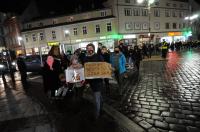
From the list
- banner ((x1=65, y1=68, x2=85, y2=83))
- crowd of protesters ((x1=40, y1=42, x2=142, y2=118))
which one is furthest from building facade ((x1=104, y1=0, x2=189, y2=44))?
banner ((x1=65, y1=68, x2=85, y2=83))

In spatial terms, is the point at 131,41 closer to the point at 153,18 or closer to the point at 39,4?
the point at 153,18

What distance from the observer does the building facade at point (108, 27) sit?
115ft

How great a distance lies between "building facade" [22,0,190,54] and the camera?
1383 inches

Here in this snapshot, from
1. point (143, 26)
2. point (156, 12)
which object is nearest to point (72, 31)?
point (143, 26)

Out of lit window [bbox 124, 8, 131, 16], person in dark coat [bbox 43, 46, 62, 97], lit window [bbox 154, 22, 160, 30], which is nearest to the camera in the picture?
person in dark coat [bbox 43, 46, 62, 97]

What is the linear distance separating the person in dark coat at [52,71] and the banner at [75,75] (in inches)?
24.5

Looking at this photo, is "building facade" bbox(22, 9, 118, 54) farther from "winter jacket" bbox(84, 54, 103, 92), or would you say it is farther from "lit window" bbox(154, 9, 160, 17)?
"winter jacket" bbox(84, 54, 103, 92)

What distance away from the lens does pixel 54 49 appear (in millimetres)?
5262

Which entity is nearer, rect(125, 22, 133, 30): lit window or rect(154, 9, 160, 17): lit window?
rect(125, 22, 133, 30): lit window

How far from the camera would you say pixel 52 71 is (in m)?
5.27

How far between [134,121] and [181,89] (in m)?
3.19

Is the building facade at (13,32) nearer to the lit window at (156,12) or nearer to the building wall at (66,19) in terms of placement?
the building wall at (66,19)

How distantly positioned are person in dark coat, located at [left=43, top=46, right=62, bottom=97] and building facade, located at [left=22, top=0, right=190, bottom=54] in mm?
29490

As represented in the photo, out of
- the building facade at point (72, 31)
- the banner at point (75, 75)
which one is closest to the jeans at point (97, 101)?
the banner at point (75, 75)
